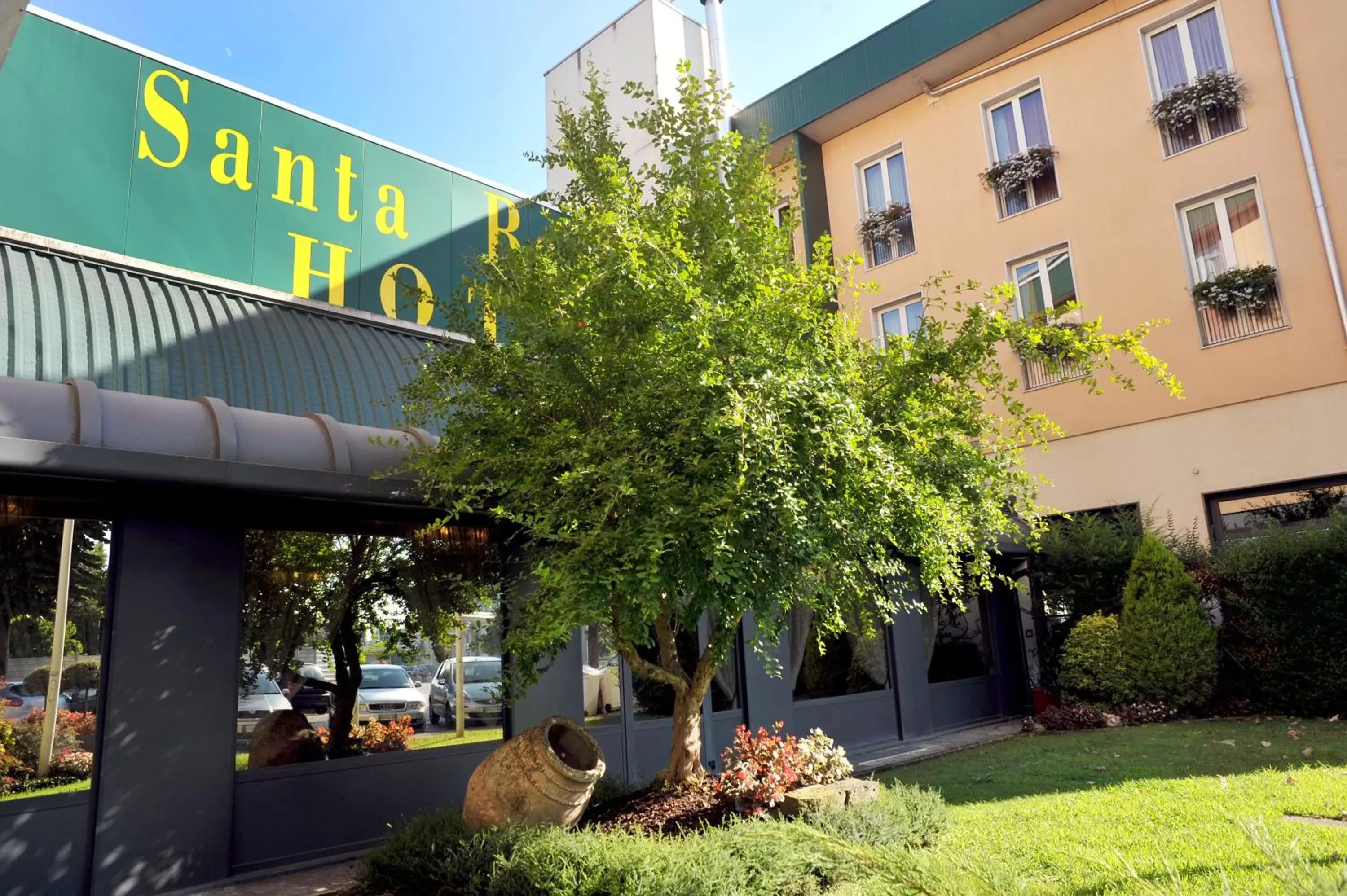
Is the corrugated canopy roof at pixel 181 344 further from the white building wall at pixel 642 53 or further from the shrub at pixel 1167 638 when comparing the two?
the shrub at pixel 1167 638

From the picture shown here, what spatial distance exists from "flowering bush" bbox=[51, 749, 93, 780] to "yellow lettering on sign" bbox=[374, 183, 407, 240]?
20.9 feet

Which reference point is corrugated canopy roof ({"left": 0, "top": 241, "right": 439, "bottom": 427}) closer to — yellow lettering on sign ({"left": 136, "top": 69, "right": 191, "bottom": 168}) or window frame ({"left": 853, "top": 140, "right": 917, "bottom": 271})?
yellow lettering on sign ({"left": 136, "top": 69, "right": 191, "bottom": 168})

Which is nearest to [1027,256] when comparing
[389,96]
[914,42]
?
[914,42]

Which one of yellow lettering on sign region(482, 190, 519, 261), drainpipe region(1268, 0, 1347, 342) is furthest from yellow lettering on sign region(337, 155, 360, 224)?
drainpipe region(1268, 0, 1347, 342)

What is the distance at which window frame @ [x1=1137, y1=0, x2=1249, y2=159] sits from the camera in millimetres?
13570

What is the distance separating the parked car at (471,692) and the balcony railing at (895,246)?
12.5 metres

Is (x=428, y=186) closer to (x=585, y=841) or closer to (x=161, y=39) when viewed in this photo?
(x=161, y=39)

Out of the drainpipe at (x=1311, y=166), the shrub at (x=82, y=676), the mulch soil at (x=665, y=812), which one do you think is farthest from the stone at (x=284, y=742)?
the drainpipe at (x=1311, y=166)

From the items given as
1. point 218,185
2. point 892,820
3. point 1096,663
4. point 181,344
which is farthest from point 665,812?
point 1096,663

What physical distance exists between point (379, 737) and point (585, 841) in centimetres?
302

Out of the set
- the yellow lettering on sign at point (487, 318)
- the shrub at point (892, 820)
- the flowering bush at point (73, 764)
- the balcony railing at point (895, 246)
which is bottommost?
the shrub at point (892, 820)

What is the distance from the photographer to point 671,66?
1686 centimetres

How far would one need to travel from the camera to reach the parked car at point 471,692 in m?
7.60

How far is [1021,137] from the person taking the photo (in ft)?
52.8
